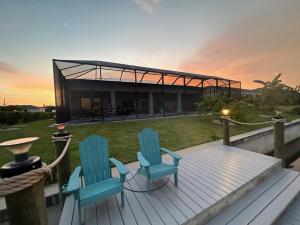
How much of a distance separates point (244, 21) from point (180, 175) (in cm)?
787

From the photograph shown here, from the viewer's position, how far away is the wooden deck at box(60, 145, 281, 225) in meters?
2.01

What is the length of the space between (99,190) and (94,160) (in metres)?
0.52

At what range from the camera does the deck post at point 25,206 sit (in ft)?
3.32

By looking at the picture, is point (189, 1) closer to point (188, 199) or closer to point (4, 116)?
point (188, 199)

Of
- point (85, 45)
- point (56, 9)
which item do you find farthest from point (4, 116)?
point (56, 9)

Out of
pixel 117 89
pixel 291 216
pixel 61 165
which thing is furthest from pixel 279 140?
pixel 117 89

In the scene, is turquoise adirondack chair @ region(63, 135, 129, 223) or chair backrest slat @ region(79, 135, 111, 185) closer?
turquoise adirondack chair @ region(63, 135, 129, 223)

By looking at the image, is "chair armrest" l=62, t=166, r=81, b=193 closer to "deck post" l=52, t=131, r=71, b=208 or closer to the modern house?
"deck post" l=52, t=131, r=71, b=208

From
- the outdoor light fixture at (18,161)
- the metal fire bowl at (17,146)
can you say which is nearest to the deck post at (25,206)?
the outdoor light fixture at (18,161)

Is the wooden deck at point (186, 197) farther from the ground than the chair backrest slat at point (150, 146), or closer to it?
closer to it

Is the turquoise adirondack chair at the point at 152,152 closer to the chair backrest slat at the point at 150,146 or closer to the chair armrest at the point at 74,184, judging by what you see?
the chair backrest slat at the point at 150,146

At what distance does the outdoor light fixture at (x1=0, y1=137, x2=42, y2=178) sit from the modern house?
26.7 ft

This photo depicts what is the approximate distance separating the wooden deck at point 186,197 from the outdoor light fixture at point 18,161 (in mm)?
1337

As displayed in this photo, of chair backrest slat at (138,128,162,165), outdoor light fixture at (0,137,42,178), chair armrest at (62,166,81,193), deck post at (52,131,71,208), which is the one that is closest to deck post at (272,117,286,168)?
chair backrest slat at (138,128,162,165)
